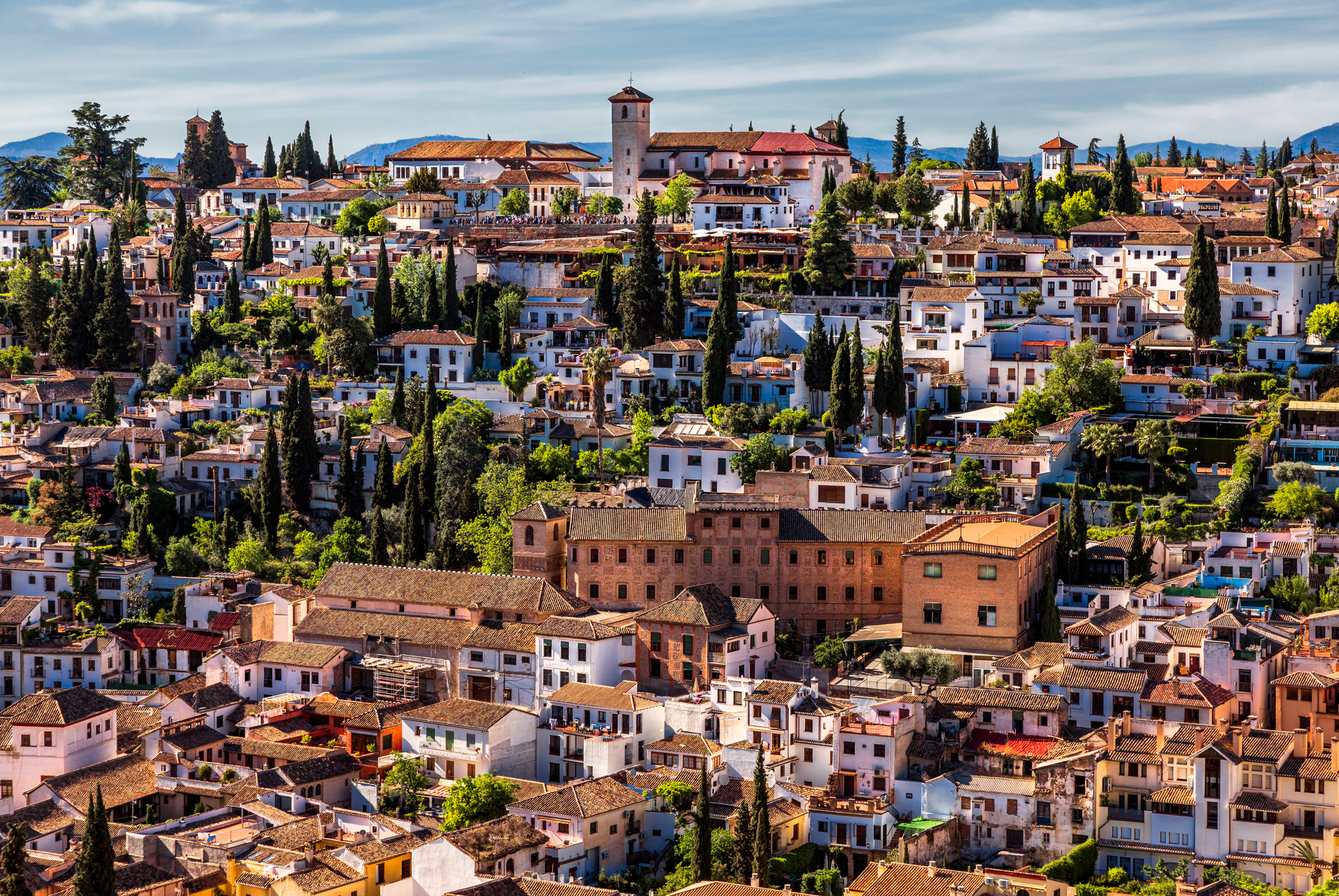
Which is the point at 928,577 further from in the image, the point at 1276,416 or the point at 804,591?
the point at 1276,416

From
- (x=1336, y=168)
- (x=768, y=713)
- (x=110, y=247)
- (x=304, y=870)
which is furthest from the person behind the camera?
(x=1336, y=168)

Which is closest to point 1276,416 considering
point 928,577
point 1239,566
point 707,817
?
point 1239,566

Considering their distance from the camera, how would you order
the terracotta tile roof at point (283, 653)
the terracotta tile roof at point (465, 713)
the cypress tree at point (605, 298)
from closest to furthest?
the terracotta tile roof at point (465, 713) → the terracotta tile roof at point (283, 653) → the cypress tree at point (605, 298)

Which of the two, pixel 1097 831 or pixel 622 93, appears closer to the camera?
pixel 1097 831

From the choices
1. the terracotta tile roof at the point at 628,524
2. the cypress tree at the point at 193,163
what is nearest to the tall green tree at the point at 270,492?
the terracotta tile roof at the point at 628,524

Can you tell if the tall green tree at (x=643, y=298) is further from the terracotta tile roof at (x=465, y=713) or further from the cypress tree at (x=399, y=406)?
the terracotta tile roof at (x=465, y=713)

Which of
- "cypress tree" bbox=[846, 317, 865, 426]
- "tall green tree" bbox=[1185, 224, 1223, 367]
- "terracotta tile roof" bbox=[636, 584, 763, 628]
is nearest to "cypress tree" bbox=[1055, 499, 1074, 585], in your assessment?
"terracotta tile roof" bbox=[636, 584, 763, 628]

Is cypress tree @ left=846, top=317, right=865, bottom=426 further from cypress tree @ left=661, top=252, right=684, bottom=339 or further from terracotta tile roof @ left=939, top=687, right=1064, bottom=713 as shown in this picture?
terracotta tile roof @ left=939, top=687, right=1064, bottom=713
